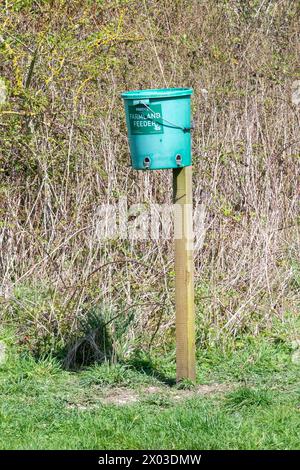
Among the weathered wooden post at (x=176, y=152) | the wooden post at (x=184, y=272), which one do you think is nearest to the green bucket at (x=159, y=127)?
the weathered wooden post at (x=176, y=152)

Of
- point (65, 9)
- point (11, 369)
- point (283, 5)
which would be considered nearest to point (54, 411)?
point (11, 369)

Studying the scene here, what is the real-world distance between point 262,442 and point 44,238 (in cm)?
299

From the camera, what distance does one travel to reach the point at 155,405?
5238mm

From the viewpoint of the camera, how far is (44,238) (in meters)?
6.93

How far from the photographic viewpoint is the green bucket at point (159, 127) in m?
5.12

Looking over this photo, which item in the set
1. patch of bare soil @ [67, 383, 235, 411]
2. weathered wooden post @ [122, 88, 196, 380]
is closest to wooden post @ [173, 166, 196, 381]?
weathered wooden post @ [122, 88, 196, 380]

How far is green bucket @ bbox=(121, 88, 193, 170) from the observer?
202 inches

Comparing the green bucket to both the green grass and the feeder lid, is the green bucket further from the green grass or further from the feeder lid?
the green grass

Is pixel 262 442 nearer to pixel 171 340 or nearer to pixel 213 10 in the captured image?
pixel 171 340

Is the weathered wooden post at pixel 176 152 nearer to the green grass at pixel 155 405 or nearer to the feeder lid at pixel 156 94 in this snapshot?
the feeder lid at pixel 156 94

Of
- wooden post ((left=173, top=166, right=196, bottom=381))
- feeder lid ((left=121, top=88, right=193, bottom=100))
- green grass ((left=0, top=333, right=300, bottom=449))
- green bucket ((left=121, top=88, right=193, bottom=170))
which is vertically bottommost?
green grass ((left=0, top=333, right=300, bottom=449))

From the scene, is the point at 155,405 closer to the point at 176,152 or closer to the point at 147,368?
the point at 147,368

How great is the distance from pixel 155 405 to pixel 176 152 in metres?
1.53

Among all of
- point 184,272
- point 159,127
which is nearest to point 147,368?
point 184,272
